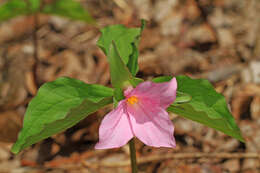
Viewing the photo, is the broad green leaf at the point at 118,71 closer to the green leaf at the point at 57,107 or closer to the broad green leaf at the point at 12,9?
the green leaf at the point at 57,107

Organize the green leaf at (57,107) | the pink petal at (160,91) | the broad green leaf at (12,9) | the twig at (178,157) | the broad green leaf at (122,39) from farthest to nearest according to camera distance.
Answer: the broad green leaf at (12,9)
the twig at (178,157)
the broad green leaf at (122,39)
the green leaf at (57,107)
the pink petal at (160,91)

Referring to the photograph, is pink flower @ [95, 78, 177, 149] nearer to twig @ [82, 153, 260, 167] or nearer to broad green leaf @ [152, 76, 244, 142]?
broad green leaf @ [152, 76, 244, 142]

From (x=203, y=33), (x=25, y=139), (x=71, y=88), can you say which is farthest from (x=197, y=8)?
(x=25, y=139)

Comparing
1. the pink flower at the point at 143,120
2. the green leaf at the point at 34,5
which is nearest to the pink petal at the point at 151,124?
the pink flower at the point at 143,120

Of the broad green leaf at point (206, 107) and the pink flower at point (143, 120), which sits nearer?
the pink flower at point (143, 120)

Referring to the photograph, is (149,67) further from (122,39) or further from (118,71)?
(118,71)

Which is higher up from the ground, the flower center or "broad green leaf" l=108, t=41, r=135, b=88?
"broad green leaf" l=108, t=41, r=135, b=88

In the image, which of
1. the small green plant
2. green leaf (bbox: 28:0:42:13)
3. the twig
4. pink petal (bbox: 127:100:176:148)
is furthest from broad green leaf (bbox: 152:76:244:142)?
green leaf (bbox: 28:0:42:13)

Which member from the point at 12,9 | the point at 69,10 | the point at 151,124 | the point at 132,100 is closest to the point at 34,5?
the point at 12,9
